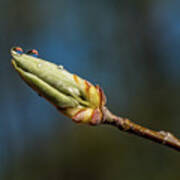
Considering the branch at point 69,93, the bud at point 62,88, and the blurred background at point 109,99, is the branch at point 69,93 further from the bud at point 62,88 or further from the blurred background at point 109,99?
the blurred background at point 109,99

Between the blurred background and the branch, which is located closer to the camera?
the branch

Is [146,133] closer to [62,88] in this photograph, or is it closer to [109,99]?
[62,88]

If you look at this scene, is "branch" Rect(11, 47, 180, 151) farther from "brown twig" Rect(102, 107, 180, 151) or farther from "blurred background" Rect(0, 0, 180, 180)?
"blurred background" Rect(0, 0, 180, 180)

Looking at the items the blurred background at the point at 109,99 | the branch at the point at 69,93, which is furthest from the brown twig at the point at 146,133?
the blurred background at the point at 109,99

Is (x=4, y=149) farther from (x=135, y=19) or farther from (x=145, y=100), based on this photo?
(x=135, y=19)

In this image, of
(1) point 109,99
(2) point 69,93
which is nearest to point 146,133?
(2) point 69,93

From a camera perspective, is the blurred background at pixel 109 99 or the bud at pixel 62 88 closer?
the bud at pixel 62 88

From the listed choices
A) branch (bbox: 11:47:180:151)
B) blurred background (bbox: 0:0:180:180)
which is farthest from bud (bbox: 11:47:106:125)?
blurred background (bbox: 0:0:180:180)

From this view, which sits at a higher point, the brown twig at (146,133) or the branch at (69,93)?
the branch at (69,93)

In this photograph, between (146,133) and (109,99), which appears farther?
(109,99)
